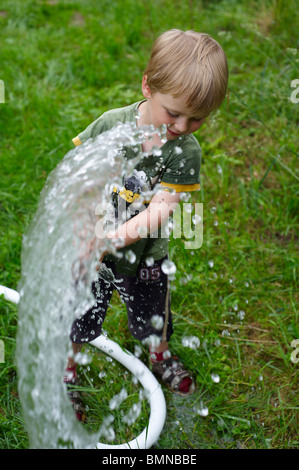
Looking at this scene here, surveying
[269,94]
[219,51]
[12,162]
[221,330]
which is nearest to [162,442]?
[221,330]

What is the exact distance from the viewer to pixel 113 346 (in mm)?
2348

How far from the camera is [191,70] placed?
66.5 inches

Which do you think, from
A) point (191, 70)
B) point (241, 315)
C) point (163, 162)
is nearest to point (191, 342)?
point (241, 315)

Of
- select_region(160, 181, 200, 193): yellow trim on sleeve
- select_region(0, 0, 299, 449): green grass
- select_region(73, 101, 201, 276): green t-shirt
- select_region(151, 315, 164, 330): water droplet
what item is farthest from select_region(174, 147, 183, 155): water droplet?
select_region(0, 0, 299, 449): green grass

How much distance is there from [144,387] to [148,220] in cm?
84

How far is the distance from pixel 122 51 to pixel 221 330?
276 cm

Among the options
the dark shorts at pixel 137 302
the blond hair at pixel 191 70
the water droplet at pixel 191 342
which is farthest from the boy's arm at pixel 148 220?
the water droplet at pixel 191 342

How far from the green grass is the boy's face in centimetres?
102

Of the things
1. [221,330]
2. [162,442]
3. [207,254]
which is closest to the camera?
[162,442]

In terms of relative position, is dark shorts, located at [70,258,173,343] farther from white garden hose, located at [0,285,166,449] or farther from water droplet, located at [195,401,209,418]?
water droplet, located at [195,401,209,418]

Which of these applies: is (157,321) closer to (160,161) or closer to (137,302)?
(137,302)

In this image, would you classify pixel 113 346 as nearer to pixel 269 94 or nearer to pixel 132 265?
pixel 132 265

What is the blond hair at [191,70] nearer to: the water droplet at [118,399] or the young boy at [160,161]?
the young boy at [160,161]

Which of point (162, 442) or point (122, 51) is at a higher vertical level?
point (122, 51)
